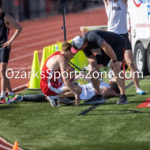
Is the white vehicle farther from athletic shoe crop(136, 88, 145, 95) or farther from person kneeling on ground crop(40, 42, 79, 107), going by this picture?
person kneeling on ground crop(40, 42, 79, 107)

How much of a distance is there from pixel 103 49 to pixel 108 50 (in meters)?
0.09

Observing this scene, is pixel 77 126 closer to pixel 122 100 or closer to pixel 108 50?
pixel 122 100

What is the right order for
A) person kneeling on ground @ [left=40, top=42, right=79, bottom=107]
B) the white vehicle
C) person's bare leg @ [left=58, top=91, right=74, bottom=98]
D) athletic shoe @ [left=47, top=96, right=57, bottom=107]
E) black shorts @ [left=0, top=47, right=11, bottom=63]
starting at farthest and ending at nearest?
1. the white vehicle
2. black shorts @ [left=0, top=47, right=11, bottom=63]
3. person's bare leg @ [left=58, top=91, right=74, bottom=98]
4. athletic shoe @ [left=47, top=96, right=57, bottom=107]
5. person kneeling on ground @ [left=40, top=42, right=79, bottom=107]

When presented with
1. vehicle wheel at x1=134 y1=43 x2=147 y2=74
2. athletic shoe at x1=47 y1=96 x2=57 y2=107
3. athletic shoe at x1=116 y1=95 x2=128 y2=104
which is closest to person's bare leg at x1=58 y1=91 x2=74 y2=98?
athletic shoe at x1=47 y1=96 x2=57 y2=107

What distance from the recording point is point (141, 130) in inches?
285

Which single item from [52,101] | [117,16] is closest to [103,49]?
[52,101]

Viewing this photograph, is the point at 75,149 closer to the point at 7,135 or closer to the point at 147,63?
the point at 7,135

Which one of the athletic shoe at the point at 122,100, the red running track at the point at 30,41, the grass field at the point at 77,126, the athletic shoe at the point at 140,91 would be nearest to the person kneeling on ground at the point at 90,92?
the grass field at the point at 77,126

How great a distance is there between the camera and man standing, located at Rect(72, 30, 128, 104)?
8.72m

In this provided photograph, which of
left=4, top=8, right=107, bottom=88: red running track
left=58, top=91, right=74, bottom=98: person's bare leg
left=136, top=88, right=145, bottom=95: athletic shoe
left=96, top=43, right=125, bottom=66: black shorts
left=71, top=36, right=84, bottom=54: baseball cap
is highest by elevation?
left=71, top=36, right=84, bottom=54: baseball cap

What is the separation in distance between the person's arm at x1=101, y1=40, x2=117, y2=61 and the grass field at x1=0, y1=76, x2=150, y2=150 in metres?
0.91

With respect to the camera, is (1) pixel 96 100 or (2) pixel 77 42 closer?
(2) pixel 77 42

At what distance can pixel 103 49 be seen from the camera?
8781 millimetres

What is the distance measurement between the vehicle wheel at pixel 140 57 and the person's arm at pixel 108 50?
10.2ft
